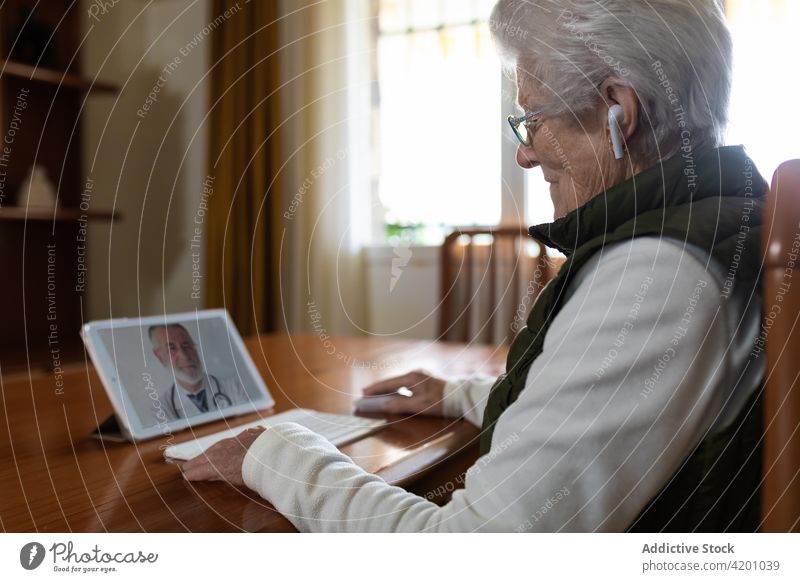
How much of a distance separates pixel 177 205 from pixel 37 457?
98.7 inches

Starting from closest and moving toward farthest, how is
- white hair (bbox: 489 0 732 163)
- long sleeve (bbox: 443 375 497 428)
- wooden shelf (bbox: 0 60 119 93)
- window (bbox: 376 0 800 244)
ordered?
white hair (bbox: 489 0 732 163), long sleeve (bbox: 443 375 497 428), window (bbox: 376 0 800 244), wooden shelf (bbox: 0 60 119 93)

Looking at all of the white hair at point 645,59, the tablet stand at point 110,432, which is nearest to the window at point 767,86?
the white hair at point 645,59

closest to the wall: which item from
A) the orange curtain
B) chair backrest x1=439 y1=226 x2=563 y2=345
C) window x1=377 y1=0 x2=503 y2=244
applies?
the orange curtain

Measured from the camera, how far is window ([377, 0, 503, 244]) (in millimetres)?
2420

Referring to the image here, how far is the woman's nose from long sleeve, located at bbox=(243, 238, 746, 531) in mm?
224

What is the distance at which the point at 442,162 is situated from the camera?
2637mm

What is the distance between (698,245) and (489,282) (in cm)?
174

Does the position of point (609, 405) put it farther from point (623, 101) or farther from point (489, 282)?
point (489, 282)

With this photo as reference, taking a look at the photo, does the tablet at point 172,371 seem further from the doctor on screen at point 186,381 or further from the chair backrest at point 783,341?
the chair backrest at point 783,341

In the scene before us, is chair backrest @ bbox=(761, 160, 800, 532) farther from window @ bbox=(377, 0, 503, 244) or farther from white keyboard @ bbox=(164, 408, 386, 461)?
window @ bbox=(377, 0, 503, 244)

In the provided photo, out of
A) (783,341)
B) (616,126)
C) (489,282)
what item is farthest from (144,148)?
(783,341)

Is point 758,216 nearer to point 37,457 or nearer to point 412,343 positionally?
point 37,457

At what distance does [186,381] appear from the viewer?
3.23ft
